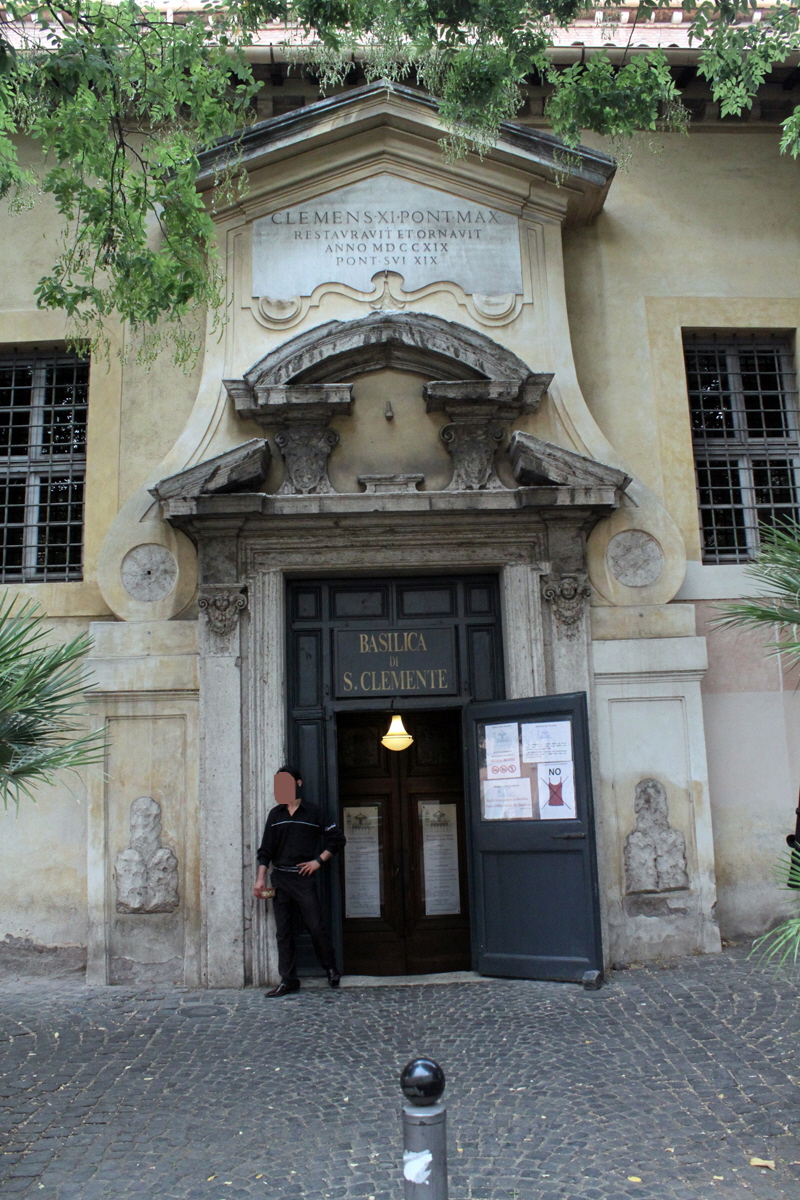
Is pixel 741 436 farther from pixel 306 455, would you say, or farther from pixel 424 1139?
pixel 424 1139

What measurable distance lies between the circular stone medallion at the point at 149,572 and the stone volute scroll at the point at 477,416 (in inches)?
95.7

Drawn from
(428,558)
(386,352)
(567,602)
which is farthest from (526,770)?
(386,352)

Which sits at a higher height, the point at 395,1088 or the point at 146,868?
the point at 146,868

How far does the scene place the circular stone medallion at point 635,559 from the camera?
842cm

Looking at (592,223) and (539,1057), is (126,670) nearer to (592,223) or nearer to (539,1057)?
(539,1057)

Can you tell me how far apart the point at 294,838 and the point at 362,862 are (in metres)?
1.58

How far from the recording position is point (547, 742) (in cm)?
765

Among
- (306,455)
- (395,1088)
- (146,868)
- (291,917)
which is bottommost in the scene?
(395,1088)

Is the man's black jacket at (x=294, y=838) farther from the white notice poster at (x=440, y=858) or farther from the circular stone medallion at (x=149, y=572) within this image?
the circular stone medallion at (x=149, y=572)

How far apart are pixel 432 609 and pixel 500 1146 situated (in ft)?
15.1

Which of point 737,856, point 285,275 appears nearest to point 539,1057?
point 737,856

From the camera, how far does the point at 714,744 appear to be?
849 cm

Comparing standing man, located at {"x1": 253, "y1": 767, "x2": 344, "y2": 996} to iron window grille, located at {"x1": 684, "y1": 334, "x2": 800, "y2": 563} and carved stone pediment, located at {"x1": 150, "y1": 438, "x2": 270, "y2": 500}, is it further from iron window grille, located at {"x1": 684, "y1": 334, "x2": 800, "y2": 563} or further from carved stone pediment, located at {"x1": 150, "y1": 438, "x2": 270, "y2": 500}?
iron window grille, located at {"x1": 684, "y1": 334, "x2": 800, "y2": 563}

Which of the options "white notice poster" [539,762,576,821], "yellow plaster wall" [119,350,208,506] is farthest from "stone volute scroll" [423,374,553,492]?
"white notice poster" [539,762,576,821]
